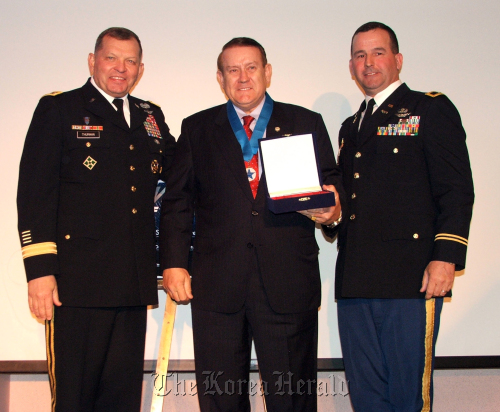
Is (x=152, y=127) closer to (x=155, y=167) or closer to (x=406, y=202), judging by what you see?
(x=155, y=167)

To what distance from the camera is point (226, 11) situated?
296 centimetres

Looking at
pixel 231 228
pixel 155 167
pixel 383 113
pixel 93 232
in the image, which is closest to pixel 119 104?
pixel 155 167

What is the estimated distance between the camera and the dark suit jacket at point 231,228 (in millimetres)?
2033

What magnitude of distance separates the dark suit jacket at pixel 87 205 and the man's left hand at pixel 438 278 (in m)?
1.13

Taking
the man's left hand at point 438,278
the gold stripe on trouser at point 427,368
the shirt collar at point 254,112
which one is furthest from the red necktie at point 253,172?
the gold stripe on trouser at point 427,368

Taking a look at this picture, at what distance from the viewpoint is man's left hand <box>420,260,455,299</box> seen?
80.1 inches

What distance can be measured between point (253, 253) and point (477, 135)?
167 cm

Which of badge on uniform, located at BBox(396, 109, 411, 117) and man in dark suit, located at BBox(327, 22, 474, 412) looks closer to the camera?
man in dark suit, located at BBox(327, 22, 474, 412)

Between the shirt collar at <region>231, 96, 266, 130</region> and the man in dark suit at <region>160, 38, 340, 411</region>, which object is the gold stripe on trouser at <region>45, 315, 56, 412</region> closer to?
the man in dark suit at <region>160, 38, 340, 411</region>

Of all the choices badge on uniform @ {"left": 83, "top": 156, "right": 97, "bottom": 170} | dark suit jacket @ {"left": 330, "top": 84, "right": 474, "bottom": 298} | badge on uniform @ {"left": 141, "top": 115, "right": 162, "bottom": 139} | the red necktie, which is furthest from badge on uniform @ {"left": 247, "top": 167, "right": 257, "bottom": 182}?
badge on uniform @ {"left": 83, "top": 156, "right": 97, "bottom": 170}

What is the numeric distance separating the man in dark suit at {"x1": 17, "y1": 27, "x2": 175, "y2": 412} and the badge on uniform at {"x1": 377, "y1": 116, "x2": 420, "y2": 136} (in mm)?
1029

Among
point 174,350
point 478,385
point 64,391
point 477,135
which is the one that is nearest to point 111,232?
point 64,391

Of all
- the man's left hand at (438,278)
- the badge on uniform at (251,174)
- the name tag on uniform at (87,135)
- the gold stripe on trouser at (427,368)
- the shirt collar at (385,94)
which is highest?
the shirt collar at (385,94)

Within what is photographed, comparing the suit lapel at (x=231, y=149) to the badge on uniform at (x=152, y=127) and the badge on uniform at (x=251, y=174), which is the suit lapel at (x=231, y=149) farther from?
the badge on uniform at (x=152, y=127)
